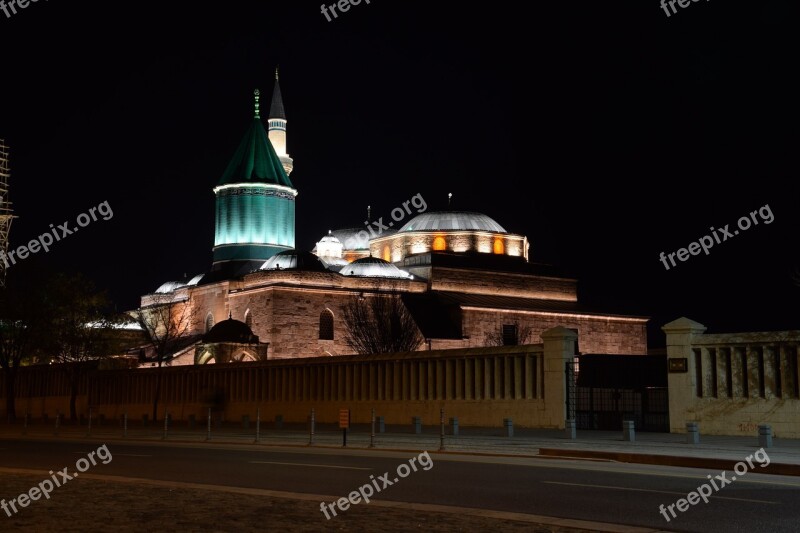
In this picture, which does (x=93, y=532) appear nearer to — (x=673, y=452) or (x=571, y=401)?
(x=673, y=452)

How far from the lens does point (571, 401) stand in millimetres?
25375

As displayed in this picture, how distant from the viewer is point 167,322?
70000mm

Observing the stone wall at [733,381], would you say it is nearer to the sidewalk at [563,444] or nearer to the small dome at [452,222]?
the sidewalk at [563,444]

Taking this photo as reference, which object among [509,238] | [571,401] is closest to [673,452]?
[571,401]

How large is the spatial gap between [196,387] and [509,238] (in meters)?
39.4

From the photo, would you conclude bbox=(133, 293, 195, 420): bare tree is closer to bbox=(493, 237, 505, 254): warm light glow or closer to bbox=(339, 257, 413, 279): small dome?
bbox=(339, 257, 413, 279): small dome

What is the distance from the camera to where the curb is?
14.4m

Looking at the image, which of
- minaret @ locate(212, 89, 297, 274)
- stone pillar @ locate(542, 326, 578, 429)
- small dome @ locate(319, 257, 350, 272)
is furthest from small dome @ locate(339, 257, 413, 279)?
stone pillar @ locate(542, 326, 578, 429)

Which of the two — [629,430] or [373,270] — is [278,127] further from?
[629,430]

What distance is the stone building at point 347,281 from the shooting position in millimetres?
61281

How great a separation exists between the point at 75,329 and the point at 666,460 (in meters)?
36.1

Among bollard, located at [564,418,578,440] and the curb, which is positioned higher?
bollard, located at [564,418,578,440]

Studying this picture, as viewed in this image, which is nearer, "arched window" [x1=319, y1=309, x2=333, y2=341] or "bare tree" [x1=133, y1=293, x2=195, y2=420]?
"arched window" [x1=319, y1=309, x2=333, y2=341]

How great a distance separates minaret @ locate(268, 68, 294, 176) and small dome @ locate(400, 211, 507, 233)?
10857 mm
